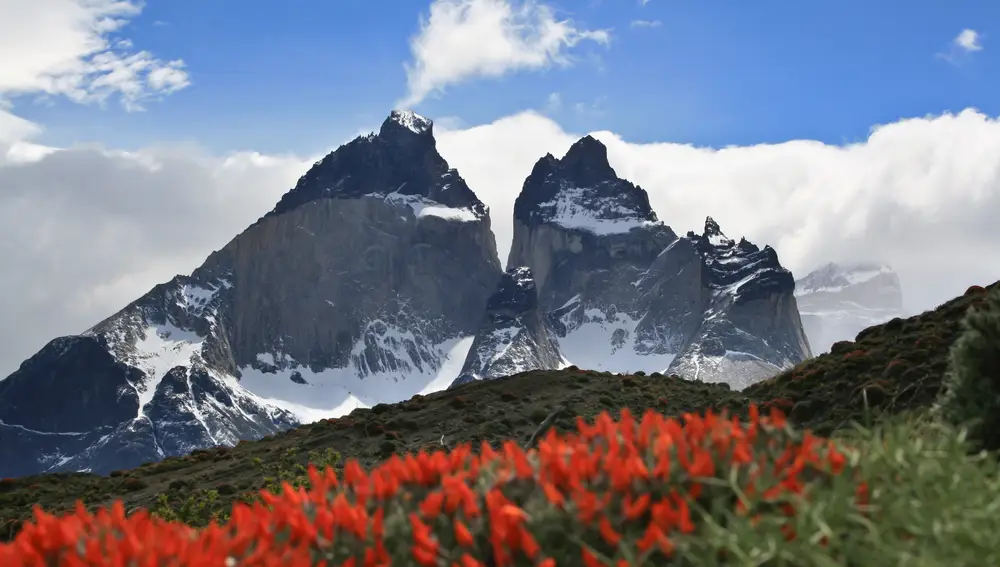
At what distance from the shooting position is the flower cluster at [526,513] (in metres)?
5.72

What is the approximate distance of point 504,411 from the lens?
2762 centimetres

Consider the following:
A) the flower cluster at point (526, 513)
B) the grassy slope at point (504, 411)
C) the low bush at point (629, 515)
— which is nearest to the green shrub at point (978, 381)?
the low bush at point (629, 515)

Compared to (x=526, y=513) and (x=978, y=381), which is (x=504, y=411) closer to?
(x=978, y=381)

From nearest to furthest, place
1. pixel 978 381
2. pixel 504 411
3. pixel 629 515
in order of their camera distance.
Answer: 1. pixel 629 515
2. pixel 978 381
3. pixel 504 411

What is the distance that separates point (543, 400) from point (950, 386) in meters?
20.2

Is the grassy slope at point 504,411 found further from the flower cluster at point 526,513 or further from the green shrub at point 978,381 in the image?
the flower cluster at point 526,513

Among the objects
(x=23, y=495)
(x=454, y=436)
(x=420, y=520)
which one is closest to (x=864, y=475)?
(x=420, y=520)

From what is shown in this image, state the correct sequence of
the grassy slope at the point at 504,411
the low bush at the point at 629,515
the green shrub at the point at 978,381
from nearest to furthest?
the low bush at the point at 629,515 < the green shrub at the point at 978,381 < the grassy slope at the point at 504,411

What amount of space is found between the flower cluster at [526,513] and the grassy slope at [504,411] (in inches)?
458

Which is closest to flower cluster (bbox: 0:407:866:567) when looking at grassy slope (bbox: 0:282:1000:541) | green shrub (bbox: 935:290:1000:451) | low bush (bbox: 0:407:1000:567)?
low bush (bbox: 0:407:1000:567)

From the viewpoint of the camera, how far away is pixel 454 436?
1010 inches

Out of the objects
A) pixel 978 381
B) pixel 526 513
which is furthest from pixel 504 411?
pixel 526 513

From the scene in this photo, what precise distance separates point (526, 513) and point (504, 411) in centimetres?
2185

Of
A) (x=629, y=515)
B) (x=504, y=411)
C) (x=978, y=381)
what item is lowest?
(x=629, y=515)
